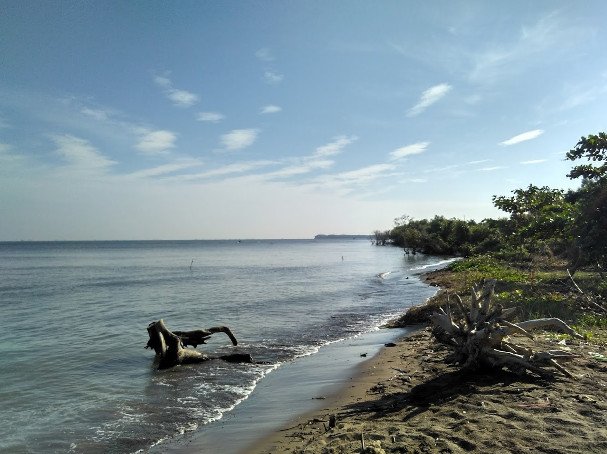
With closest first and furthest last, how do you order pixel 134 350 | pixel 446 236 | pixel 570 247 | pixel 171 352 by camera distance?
pixel 171 352 → pixel 134 350 → pixel 570 247 → pixel 446 236

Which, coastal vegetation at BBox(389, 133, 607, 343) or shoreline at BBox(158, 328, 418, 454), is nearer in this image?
shoreline at BBox(158, 328, 418, 454)

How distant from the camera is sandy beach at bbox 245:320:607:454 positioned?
5055mm

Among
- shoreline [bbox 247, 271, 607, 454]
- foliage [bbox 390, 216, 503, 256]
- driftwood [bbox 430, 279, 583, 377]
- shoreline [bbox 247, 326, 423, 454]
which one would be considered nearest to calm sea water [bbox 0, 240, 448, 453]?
shoreline [bbox 247, 326, 423, 454]

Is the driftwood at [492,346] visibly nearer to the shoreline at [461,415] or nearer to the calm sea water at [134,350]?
the shoreline at [461,415]

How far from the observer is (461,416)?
19.1 feet

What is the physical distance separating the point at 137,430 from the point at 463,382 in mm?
5675

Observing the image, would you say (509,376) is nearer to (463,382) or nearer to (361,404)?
(463,382)

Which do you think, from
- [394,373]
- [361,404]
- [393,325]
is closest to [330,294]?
[393,325]

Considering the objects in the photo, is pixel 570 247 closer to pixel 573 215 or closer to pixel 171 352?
pixel 573 215

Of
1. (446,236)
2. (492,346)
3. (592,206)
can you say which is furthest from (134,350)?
(446,236)

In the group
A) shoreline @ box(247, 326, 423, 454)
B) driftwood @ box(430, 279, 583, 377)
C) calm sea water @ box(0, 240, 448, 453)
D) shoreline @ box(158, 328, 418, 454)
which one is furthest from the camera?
calm sea water @ box(0, 240, 448, 453)

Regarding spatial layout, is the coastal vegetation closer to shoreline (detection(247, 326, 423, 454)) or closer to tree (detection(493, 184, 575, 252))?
tree (detection(493, 184, 575, 252))

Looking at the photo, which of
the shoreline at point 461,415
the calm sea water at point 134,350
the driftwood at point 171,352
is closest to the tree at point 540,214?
the calm sea water at point 134,350

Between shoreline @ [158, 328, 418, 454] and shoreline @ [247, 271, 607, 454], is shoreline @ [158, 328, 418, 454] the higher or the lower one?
the lower one
